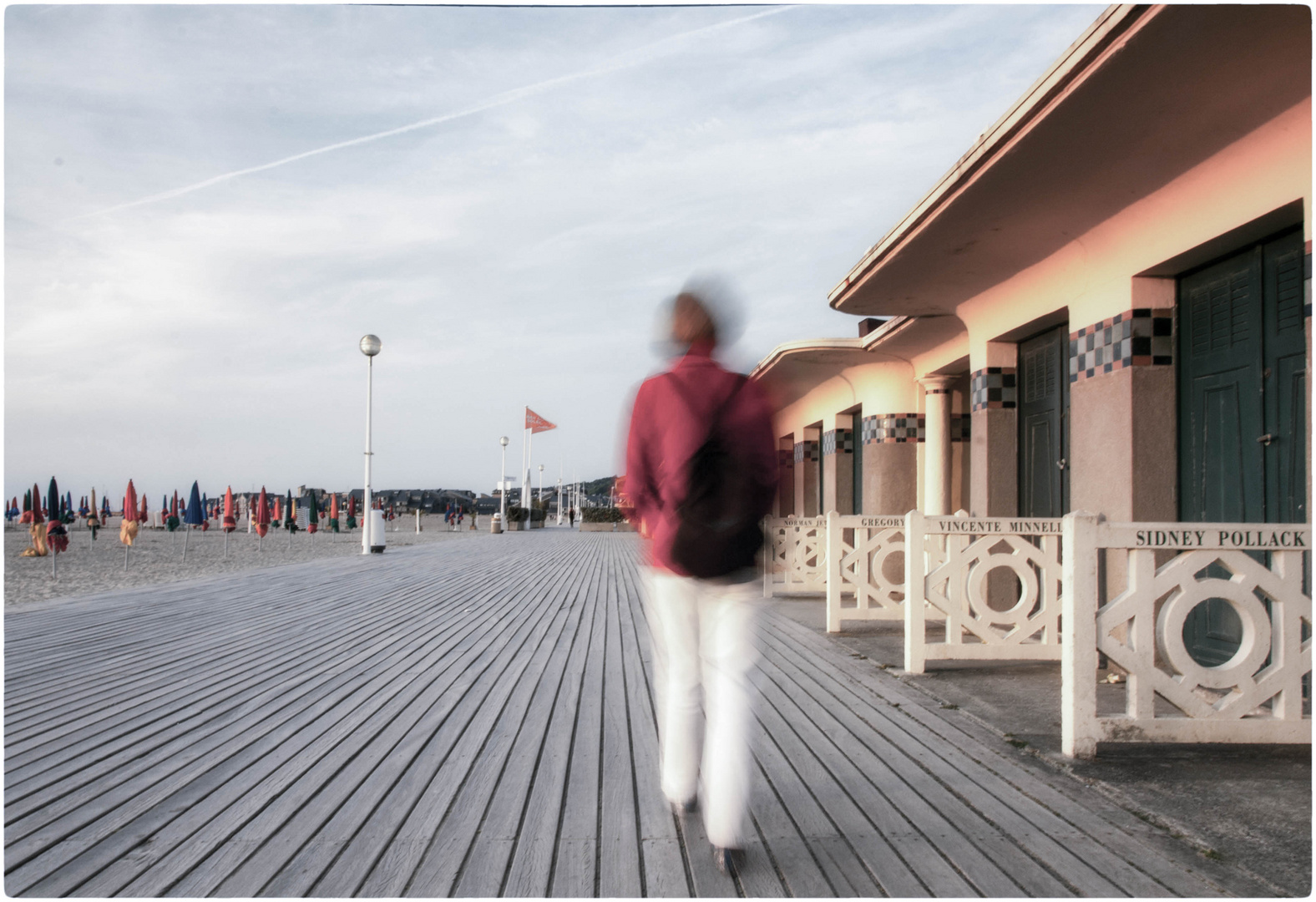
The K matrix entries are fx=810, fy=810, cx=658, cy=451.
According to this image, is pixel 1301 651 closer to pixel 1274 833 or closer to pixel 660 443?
pixel 1274 833

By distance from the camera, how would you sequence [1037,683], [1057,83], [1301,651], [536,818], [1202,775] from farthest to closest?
1. [1037,683]
2. [1057,83]
3. [1301,651]
4. [1202,775]
5. [536,818]

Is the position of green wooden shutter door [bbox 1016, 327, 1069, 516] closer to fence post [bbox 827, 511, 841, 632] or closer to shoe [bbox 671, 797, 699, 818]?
fence post [bbox 827, 511, 841, 632]

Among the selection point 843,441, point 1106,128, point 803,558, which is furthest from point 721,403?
point 843,441

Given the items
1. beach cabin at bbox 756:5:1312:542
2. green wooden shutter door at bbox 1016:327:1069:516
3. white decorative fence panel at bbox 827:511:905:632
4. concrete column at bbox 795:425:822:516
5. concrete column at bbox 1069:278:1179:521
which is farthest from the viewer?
concrete column at bbox 795:425:822:516

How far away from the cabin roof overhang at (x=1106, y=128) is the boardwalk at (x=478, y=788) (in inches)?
107

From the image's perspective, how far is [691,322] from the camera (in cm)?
233

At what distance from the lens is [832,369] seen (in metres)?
10.8

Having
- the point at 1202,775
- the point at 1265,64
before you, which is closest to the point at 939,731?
the point at 1202,775

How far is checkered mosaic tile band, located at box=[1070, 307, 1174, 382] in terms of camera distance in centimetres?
493

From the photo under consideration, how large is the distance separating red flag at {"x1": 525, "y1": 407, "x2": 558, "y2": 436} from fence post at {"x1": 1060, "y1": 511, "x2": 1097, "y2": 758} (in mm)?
34256

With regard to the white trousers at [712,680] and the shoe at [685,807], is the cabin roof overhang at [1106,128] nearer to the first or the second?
the white trousers at [712,680]

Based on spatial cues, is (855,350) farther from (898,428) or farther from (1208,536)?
(1208,536)

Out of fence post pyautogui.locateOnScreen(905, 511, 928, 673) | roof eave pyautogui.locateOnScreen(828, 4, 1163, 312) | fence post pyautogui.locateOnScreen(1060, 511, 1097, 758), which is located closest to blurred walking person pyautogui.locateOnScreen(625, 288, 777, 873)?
fence post pyautogui.locateOnScreen(1060, 511, 1097, 758)

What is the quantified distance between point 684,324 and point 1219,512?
386cm
